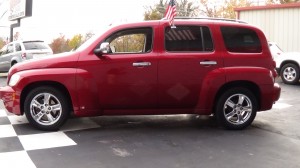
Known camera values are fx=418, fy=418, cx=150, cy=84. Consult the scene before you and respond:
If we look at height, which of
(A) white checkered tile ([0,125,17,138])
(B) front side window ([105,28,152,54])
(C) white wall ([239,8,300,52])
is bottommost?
(A) white checkered tile ([0,125,17,138])

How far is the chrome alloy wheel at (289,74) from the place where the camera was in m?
13.6

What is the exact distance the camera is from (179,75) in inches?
251

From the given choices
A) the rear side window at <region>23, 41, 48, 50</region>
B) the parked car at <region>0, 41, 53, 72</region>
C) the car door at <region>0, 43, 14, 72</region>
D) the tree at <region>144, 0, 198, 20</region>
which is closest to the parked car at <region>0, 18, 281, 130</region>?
the parked car at <region>0, 41, 53, 72</region>

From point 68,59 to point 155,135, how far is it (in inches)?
67.6

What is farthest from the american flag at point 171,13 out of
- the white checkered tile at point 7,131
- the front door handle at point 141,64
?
the white checkered tile at point 7,131

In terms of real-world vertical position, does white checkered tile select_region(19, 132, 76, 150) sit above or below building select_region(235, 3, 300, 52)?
below

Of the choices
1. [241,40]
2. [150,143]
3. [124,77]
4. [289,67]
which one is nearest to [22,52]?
[289,67]

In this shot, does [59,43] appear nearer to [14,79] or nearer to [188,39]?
[14,79]

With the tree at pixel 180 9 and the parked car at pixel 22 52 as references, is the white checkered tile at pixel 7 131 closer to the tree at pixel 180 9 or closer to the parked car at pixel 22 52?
the parked car at pixel 22 52

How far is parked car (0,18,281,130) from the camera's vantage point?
6.21 meters

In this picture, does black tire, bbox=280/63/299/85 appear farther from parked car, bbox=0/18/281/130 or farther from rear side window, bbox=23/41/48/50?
rear side window, bbox=23/41/48/50

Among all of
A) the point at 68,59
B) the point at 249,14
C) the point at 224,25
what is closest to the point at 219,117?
the point at 224,25

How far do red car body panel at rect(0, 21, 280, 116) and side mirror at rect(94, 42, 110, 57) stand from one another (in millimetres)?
80

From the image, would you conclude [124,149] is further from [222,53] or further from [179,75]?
[222,53]
